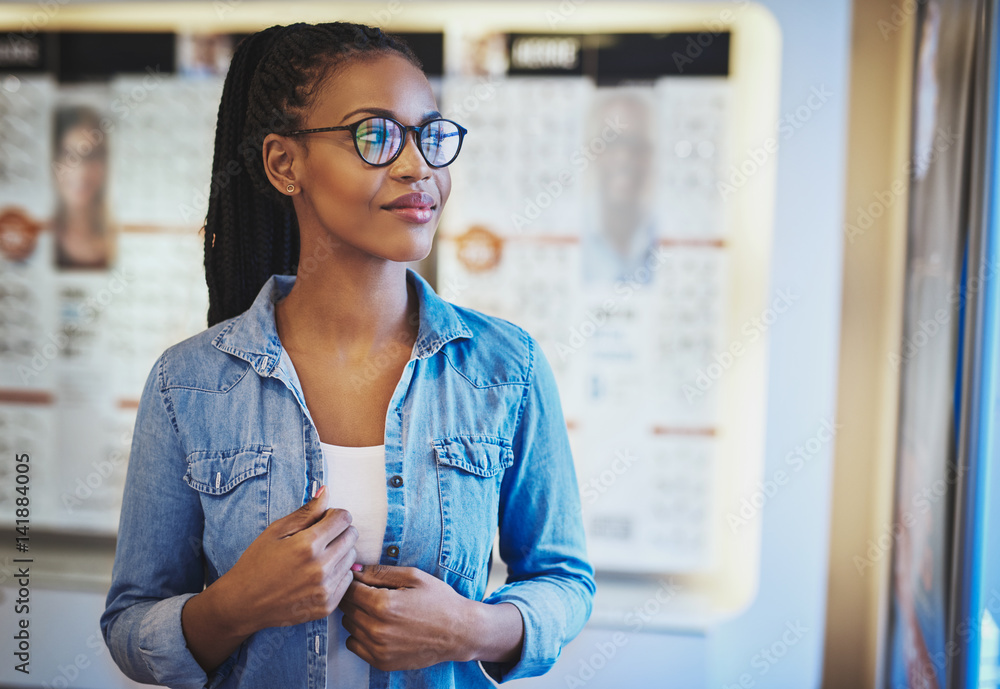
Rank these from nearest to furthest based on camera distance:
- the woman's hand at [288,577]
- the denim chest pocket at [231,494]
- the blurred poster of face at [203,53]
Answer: the woman's hand at [288,577]
the denim chest pocket at [231,494]
the blurred poster of face at [203,53]

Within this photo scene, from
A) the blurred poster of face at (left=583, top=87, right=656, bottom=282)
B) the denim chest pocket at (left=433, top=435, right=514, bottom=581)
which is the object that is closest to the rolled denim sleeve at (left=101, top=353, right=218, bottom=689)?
the denim chest pocket at (left=433, top=435, right=514, bottom=581)

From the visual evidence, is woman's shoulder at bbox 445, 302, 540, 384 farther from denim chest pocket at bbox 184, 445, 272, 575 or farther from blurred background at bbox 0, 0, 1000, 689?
blurred background at bbox 0, 0, 1000, 689

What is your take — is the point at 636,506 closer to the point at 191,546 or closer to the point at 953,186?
the point at 953,186

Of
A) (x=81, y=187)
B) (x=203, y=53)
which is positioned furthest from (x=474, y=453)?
(x=81, y=187)

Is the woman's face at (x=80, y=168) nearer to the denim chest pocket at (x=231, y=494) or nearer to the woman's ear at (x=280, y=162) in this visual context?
the woman's ear at (x=280, y=162)

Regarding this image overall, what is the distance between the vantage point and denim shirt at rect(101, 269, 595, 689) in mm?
922

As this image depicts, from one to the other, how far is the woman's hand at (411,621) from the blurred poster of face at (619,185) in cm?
165

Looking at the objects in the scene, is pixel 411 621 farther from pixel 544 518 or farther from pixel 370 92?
pixel 370 92

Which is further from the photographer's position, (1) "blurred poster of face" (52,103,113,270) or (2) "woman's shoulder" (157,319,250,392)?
(1) "blurred poster of face" (52,103,113,270)

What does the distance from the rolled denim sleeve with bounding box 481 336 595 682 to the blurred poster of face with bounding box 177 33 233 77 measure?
1.97m

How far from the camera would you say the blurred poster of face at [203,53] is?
2383mm

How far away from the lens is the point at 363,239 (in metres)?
0.92

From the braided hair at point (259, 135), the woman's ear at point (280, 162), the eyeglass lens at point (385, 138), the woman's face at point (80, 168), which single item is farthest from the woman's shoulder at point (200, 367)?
the woman's face at point (80, 168)

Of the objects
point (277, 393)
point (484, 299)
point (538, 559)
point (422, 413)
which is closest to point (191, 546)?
point (277, 393)
